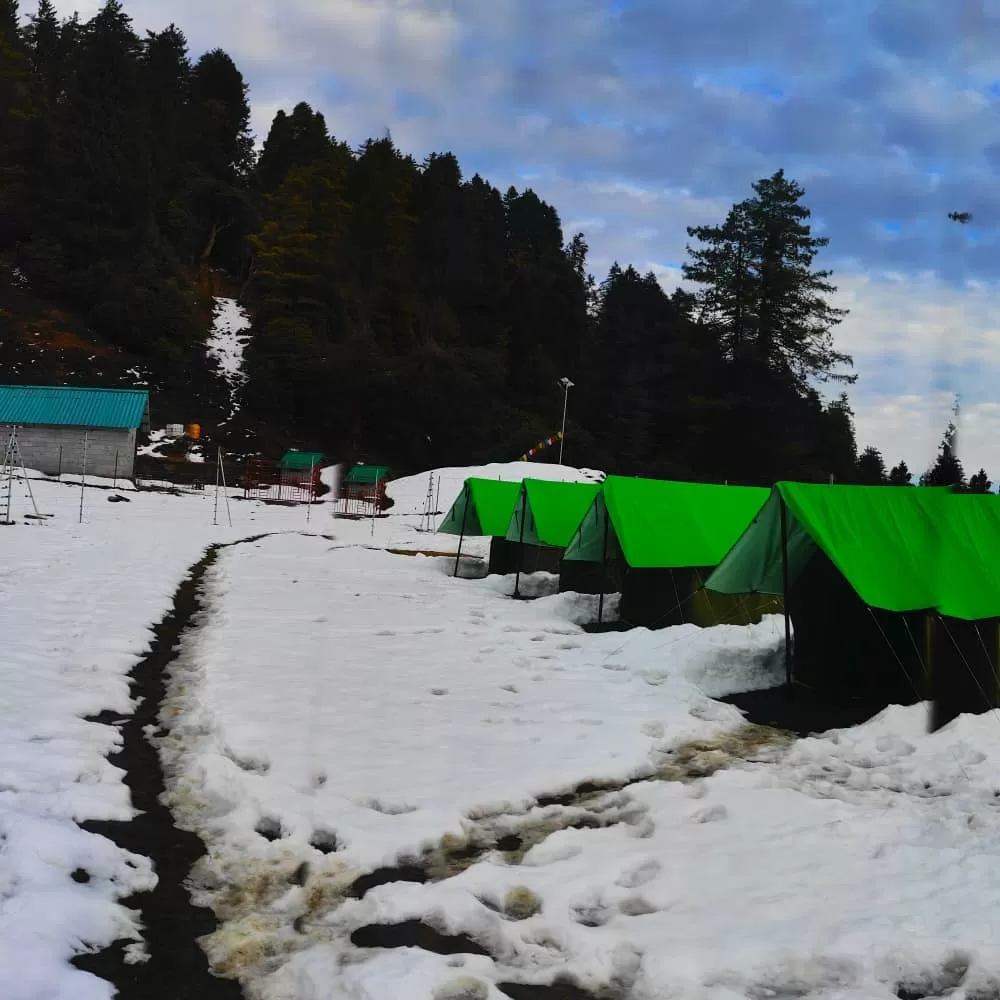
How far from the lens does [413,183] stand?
202ft

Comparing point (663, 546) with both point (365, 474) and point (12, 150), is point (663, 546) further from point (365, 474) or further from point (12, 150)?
point (12, 150)

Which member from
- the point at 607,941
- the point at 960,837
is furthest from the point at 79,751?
the point at 960,837

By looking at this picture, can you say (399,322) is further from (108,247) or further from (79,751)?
(79,751)

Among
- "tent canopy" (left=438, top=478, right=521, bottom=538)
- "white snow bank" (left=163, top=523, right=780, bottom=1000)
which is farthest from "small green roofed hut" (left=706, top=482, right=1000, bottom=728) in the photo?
"tent canopy" (left=438, top=478, right=521, bottom=538)

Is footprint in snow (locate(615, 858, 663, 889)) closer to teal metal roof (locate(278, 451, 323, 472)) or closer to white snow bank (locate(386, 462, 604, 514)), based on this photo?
white snow bank (locate(386, 462, 604, 514))

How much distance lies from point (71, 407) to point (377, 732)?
101 feet

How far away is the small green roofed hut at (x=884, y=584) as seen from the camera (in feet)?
21.4

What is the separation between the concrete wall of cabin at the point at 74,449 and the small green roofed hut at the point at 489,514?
1981cm

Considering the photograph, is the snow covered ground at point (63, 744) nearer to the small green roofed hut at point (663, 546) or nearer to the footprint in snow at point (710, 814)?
the footprint in snow at point (710, 814)

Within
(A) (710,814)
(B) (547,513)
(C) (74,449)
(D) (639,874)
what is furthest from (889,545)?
(C) (74,449)

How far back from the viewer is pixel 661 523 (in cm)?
1107

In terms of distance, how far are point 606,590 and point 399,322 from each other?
46.5 m

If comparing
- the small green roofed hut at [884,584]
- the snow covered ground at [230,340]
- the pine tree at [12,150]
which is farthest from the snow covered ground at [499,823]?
the pine tree at [12,150]

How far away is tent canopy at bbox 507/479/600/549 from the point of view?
1428 cm
